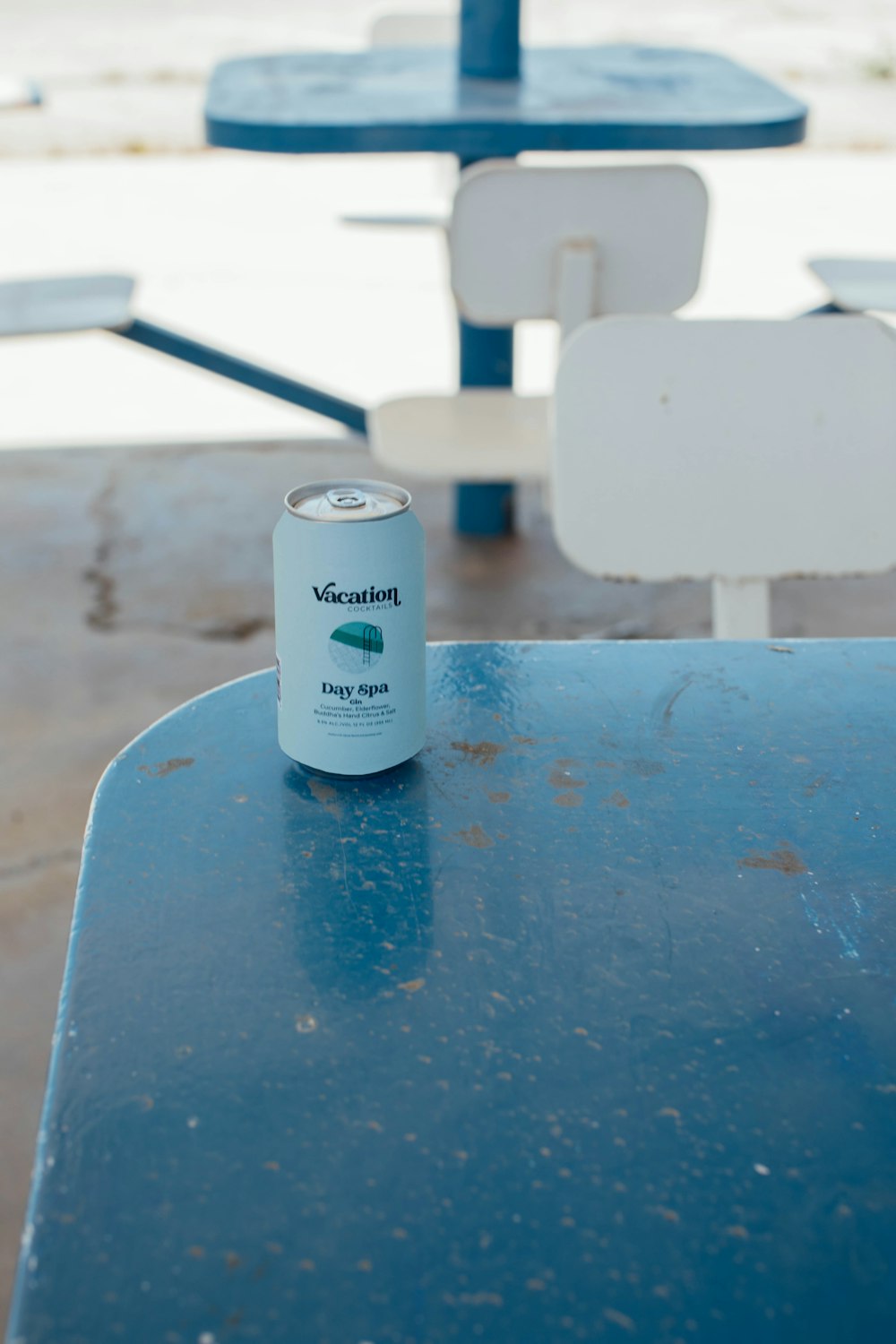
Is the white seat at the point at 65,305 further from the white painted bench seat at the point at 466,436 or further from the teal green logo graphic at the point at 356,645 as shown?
the teal green logo graphic at the point at 356,645

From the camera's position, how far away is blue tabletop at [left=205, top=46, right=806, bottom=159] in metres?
2.02

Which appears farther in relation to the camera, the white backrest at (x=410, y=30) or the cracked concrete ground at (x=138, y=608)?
the white backrest at (x=410, y=30)

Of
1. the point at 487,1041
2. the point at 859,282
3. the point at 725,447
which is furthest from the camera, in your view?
the point at 859,282

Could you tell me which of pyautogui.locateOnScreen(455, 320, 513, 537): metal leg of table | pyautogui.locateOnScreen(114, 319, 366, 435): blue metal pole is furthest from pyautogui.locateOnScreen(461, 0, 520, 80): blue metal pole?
pyautogui.locateOnScreen(114, 319, 366, 435): blue metal pole

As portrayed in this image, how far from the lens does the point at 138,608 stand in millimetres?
2592

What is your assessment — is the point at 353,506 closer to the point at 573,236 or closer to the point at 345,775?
the point at 345,775

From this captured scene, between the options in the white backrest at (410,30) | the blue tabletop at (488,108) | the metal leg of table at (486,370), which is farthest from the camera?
the white backrest at (410,30)

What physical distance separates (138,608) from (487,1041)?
86.8 inches

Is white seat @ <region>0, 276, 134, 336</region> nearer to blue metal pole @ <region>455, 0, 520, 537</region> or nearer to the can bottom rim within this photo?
blue metal pole @ <region>455, 0, 520, 537</region>

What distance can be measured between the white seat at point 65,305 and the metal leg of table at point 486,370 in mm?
687

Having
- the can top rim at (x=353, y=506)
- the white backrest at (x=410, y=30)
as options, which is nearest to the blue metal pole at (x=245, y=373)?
the white backrest at (x=410, y=30)

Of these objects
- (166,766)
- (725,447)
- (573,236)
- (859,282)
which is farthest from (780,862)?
(859,282)

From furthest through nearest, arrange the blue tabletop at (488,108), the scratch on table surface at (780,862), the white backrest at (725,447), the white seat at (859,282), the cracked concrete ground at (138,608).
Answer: the white seat at (859,282) < the blue tabletop at (488,108) < the cracked concrete ground at (138,608) < the white backrest at (725,447) < the scratch on table surface at (780,862)

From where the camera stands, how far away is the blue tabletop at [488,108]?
2.02 metres
